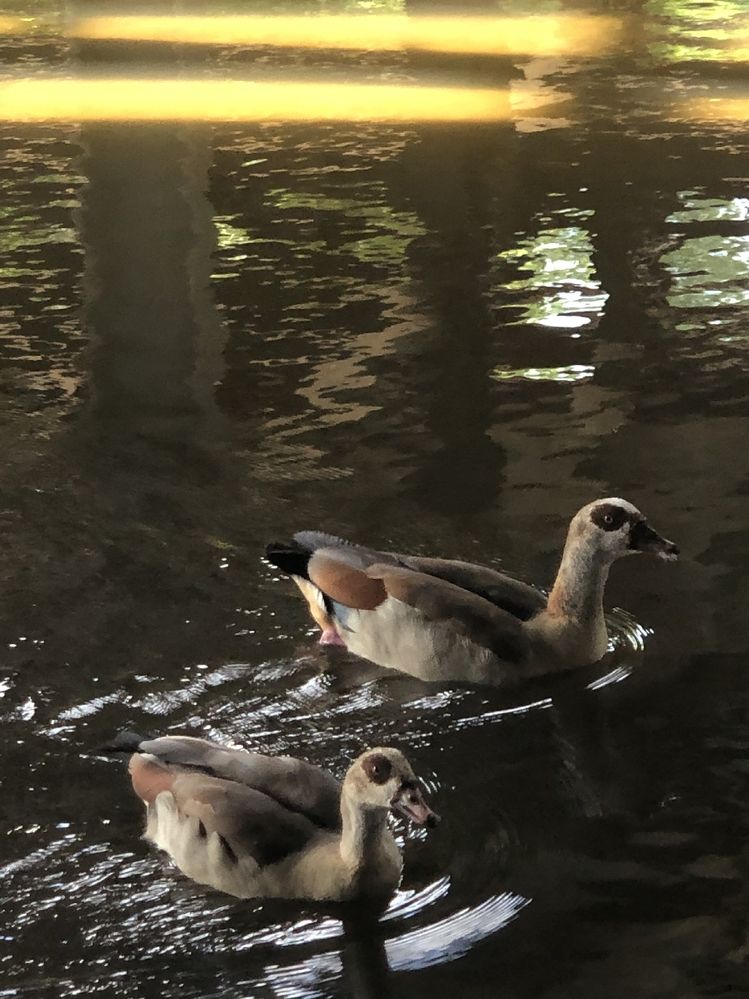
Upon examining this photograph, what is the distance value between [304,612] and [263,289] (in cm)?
421

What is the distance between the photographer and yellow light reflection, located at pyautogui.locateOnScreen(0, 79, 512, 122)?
13.8 meters

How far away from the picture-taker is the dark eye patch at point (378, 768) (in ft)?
12.4

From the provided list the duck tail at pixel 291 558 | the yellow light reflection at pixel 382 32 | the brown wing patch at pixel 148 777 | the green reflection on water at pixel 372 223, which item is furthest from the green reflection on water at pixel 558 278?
the yellow light reflection at pixel 382 32

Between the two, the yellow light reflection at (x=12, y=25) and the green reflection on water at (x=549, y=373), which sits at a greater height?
the yellow light reflection at (x=12, y=25)

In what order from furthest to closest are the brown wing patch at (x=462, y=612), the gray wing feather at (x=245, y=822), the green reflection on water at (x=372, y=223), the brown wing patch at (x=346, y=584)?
the green reflection on water at (x=372, y=223), the brown wing patch at (x=346, y=584), the brown wing patch at (x=462, y=612), the gray wing feather at (x=245, y=822)

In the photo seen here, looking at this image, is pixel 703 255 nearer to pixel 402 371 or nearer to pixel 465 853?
pixel 402 371

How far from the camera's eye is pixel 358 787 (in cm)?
380

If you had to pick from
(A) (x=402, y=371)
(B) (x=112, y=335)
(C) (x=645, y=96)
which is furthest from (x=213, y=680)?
(C) (x=645, y=96)

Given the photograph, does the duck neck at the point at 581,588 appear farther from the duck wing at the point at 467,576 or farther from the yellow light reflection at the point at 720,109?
the yellow light reflection at the point at 720,109

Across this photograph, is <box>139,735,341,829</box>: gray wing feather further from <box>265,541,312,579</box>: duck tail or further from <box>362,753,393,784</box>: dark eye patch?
<box>265,541,312,579</box>: duck tail

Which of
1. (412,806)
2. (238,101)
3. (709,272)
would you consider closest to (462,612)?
(412,806)

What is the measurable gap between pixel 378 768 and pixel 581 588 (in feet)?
5.01

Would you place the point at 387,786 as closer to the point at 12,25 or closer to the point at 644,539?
the point at 644,539

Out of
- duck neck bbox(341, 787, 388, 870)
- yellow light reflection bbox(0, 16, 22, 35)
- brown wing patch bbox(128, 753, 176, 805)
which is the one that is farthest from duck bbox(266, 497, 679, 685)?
yellow light reflection bbox(0, 16, 22, 35)
